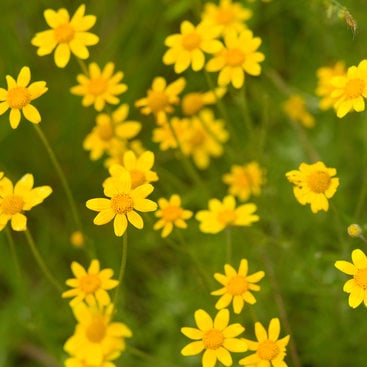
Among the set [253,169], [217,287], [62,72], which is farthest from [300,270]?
[62,72]

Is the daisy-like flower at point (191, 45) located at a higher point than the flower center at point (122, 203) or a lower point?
higher

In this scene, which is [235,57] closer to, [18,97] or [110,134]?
[110,134]

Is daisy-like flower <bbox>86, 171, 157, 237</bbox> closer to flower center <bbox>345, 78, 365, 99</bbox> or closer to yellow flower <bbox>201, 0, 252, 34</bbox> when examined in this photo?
flower center <bbox>345, 78, 365, 99</bbox>

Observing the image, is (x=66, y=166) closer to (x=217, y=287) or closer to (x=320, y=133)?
(x=320, y=133)

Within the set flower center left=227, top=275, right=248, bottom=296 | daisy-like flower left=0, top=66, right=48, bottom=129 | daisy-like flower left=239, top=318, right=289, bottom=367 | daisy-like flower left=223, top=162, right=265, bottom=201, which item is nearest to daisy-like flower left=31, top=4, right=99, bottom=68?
daisy-like flower left=0, top=66, right=48, bottom=129

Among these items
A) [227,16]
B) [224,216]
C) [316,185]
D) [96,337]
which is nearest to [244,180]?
[224,216]

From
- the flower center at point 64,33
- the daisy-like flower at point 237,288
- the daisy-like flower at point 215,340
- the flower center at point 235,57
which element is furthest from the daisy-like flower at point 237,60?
the daisy-like flower at point 215,340

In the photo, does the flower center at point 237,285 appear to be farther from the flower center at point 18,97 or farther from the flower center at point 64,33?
the flower center at point 64,33
